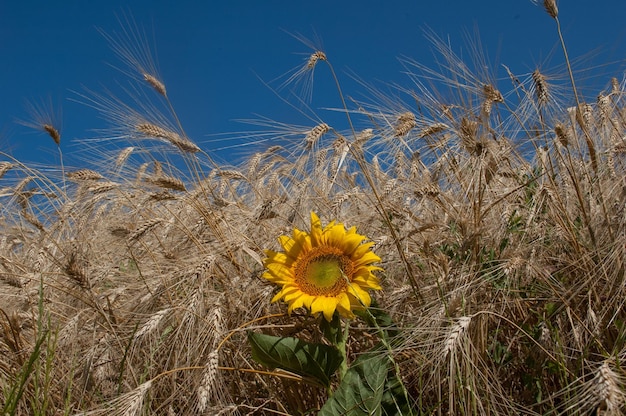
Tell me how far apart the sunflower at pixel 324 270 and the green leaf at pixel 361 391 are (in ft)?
0.46

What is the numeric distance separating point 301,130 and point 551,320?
4.00 feet

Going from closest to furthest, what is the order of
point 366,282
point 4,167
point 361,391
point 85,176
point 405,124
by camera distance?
point 361,391
point 366,282
point 405,124
point 85,176
point 4,167

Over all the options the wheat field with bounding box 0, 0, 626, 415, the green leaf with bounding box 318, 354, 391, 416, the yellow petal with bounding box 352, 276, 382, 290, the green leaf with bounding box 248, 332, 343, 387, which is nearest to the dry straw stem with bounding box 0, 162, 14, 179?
the wheat field with bounding box 0, 0, 626, 415

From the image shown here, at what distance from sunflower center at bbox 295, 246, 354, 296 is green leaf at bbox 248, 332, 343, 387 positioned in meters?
0.15

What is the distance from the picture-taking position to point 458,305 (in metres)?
1.76

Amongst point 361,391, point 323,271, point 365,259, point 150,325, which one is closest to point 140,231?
point 150,325

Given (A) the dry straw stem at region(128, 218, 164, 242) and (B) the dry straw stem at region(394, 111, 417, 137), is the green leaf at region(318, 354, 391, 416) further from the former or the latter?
(B) the dry straw stem at region(394, 111, 417, 137)

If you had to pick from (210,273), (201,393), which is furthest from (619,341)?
(210,273)

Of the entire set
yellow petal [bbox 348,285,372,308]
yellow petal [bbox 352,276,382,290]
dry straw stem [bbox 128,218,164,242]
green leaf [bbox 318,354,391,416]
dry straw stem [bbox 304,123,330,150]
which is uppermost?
dry straw stem [bbox 304,123,330,150]

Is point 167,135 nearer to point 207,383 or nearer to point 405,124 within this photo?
point 405,124

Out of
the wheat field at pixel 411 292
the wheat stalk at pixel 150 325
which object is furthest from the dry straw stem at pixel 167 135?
the wheat stalk at pixel 150 325

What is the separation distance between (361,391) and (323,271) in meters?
0.37

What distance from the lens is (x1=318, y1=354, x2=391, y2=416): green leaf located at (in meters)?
1.62

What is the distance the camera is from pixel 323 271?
186 centimetres
